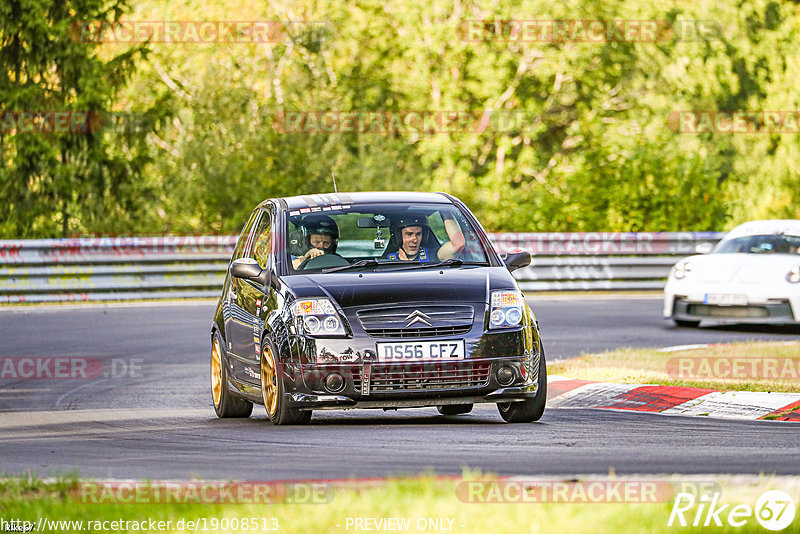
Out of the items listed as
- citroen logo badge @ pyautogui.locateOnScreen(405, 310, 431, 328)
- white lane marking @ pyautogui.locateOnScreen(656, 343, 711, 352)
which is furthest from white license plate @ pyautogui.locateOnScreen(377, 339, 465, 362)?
white lane marking @ pyautogui.locateOnScreen(656, 343, 711, 352)

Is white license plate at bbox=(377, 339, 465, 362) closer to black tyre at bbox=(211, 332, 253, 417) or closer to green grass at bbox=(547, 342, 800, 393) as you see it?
black tyre at bbox=(211, 332, 253, 417)

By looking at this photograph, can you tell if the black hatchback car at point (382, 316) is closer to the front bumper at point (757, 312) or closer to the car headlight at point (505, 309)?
the car headlight at point (505, 309)

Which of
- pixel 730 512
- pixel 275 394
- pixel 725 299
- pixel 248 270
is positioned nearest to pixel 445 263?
pixel 248 270

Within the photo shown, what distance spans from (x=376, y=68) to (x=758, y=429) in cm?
3696

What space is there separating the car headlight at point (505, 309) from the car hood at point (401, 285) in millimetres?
71

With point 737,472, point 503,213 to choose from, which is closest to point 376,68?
point 503,213

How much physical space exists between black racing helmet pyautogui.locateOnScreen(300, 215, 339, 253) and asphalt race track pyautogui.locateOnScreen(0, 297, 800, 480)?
51.0 inches

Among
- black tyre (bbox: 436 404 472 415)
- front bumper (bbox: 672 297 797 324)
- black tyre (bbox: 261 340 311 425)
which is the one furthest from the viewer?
front bumper (bbox: 672 297 797 324)

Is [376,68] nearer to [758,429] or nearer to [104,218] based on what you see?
[104,218]

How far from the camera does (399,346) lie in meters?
9.55

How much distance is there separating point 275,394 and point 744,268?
10162 millimetres

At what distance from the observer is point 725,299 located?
1858 centimetres

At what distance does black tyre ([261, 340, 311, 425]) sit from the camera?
9.89 metres

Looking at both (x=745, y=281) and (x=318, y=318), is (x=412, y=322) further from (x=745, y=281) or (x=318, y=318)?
(x=745, y=281)
